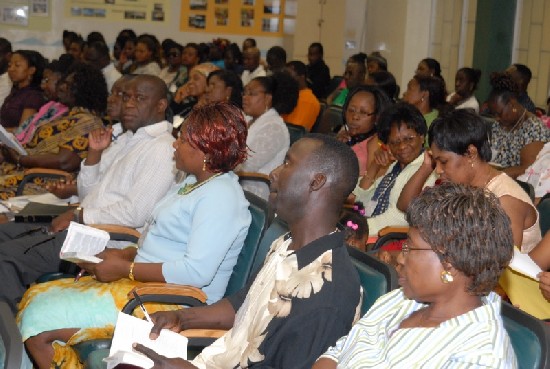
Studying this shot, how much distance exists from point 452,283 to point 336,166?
617 mm

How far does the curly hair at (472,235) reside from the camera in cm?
197

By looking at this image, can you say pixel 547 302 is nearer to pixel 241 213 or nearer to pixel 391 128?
pixel 241 213

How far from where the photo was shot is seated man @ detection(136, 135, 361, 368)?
2.32 metres

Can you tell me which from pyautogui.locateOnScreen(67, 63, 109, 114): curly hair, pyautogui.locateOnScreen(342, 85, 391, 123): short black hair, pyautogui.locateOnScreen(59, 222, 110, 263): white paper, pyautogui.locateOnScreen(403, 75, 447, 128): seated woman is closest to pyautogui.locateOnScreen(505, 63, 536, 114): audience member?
pyautogui.locateOnScreen(403, 75, 447, 128): seated woman

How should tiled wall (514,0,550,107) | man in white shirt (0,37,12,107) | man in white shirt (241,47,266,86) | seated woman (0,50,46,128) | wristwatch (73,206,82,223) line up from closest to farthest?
wristwatch (73,206,82,223) → seated woman (0,50,46,128) → man in white shirt (0,37,12,107) → tiled wall (514,0,550,107) → man in white shirt (241,47,266,86)

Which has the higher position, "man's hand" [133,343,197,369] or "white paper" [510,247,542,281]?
"white paper" [510,247,542,281]

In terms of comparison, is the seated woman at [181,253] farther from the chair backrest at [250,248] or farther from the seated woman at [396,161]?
the seated woman at [396,161]

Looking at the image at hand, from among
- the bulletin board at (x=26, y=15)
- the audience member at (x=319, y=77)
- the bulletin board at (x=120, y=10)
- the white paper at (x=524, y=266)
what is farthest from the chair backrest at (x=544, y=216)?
the bulletin board at (x=26, y=15)

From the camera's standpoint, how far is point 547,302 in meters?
3.00

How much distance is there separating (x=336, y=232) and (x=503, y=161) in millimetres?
3954

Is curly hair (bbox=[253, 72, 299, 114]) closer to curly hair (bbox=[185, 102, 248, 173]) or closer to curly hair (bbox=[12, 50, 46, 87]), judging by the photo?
curly hair (bbox=[12, 50, 46, 87])

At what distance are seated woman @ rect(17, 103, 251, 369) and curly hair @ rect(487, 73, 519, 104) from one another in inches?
125

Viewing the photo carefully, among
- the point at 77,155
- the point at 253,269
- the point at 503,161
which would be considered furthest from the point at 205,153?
the point at 503,161

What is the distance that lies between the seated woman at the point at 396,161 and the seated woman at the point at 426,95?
66.9 inches
